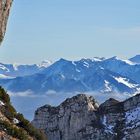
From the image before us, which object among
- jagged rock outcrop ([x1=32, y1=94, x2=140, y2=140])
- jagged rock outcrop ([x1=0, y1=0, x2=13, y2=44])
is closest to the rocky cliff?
jagged rock outcrop ([x1=0, y1=0, x2=13, y2=44])

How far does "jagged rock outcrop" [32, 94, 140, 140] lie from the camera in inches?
5940

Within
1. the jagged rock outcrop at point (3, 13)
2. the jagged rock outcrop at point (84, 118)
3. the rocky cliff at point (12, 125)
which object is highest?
the jagged rock outcrop at point (84, 118)

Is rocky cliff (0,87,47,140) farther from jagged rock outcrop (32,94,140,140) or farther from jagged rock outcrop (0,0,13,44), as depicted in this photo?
jagged rock outcrop (32,94,140,140)

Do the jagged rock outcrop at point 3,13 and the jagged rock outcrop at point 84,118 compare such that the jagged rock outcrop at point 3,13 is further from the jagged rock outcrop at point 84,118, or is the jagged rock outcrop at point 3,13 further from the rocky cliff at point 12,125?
the jagged rock outcrop at point 84,118

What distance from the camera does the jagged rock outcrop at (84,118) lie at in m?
151

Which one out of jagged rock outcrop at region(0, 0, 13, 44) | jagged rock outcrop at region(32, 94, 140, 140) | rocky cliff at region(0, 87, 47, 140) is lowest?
rocky cliff at region(0, 87, 47, 140)

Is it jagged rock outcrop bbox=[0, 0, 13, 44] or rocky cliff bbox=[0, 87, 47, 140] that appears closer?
rocky cliff bbox=[0, 87, 47, 140]

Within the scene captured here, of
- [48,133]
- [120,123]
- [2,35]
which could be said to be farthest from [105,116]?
[2,35]

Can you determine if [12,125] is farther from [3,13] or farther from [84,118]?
[84,118]

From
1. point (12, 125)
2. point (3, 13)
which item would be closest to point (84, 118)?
point (3, 13)

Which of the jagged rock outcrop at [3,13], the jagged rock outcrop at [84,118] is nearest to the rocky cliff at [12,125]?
the jagged rock outcrop at [3,13]

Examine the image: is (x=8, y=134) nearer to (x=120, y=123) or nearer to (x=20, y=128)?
(x=20, y=128)

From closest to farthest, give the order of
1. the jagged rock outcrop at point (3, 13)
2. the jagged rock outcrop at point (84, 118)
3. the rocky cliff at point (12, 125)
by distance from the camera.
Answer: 1. the rocky cliff at point (12, 125)
2. the jagged rock outcrop at point (3, 13)
3. the jagged rock outcrop at point (84, 118)

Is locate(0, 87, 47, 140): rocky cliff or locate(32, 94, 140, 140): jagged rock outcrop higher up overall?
locate(32, 94, 140, 140): jagged rock outcrop
